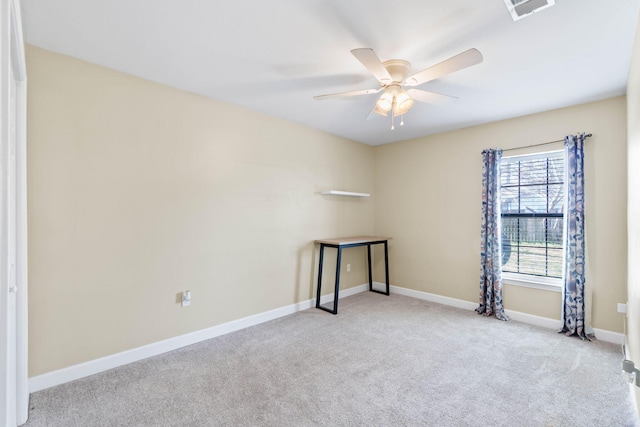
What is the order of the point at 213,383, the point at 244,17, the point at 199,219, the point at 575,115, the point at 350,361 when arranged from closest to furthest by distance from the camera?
the point at 244,17 < the point at 213,383 < the point at 350,361 < the point at 199,219 < the point at 575,115

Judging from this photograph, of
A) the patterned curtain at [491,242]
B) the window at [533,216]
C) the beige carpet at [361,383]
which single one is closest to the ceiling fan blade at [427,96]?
the patterned curtain at [491,242]

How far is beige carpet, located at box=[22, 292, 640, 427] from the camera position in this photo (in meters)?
1.87

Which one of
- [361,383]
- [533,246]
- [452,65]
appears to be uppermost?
[452,65]

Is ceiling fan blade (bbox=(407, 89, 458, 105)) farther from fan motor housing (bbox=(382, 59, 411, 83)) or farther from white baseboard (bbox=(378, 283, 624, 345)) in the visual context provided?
white baseboard (bbox=(378, 283, 624, 345))

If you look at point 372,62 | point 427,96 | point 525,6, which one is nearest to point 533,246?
point 427,96

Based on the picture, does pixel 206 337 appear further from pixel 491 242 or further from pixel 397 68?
pixel 491 242

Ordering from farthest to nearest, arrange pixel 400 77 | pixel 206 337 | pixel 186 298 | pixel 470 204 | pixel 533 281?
1. pixel 470 204
2. pixel 533 281
3. pixel 206 337
4. pixel 186 298
5. pixel 400 77

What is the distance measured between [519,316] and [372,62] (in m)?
3.33

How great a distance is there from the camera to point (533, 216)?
3527mm

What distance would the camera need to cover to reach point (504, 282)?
3.66m

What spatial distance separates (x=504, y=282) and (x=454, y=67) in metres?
2.82

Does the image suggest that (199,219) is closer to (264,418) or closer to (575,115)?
(264,418)

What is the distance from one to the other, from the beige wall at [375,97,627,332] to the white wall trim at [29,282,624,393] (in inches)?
3.1

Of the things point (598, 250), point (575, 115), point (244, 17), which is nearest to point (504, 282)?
point (598, 250)
